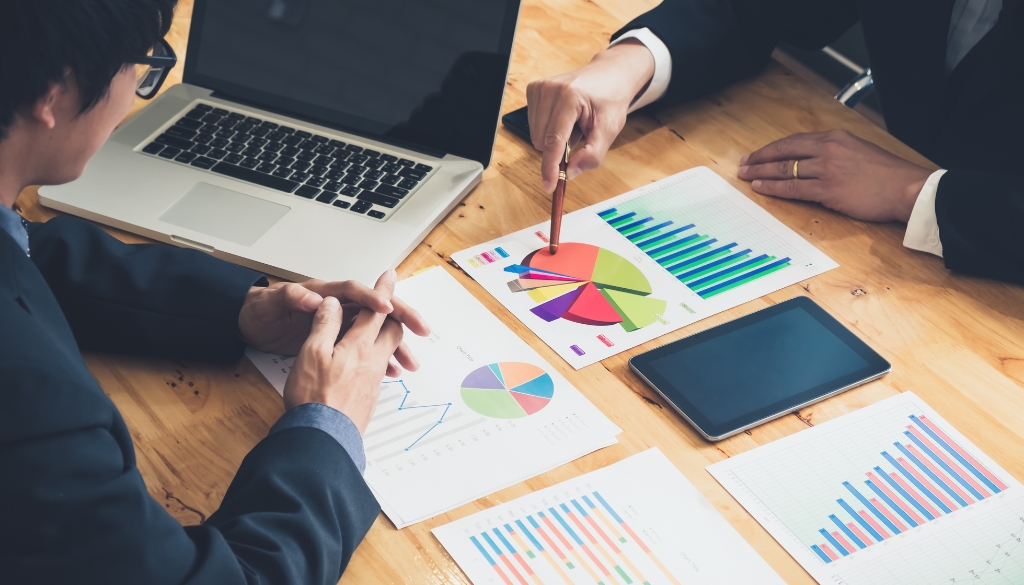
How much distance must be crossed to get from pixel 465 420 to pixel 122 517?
0.39 m

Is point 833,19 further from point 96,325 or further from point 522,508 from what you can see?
point 96,325

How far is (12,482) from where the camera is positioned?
2.19ft

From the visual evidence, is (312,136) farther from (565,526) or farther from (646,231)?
(565,526)

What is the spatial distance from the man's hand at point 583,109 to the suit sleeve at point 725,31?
0.28 ft

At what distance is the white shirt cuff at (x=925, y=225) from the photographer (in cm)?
129

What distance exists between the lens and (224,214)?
125cm

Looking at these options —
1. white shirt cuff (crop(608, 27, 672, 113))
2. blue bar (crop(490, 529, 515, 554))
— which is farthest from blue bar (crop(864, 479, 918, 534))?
white shirt cuff (crop(608, 27, 672, 113))

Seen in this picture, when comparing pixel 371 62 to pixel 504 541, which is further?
pixel 371 62

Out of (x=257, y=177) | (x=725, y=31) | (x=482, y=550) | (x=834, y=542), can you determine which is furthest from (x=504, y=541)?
(x=725, y=31)

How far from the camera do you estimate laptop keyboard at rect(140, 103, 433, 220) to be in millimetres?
1279

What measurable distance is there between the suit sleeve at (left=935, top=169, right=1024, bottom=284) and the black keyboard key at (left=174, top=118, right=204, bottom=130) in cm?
105

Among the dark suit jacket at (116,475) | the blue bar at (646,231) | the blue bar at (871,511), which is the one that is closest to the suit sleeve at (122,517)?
the dark suit jacket at (116,475)

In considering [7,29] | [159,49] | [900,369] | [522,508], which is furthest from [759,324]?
[7,29]

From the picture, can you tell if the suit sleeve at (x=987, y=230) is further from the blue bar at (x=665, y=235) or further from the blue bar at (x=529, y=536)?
the blue bar at (x=529, y=536)
